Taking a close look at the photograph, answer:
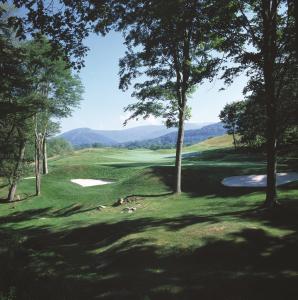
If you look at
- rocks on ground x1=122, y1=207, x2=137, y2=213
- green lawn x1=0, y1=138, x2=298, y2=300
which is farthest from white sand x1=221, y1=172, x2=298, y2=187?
rocks on ground x1=122, y1=207, x2=137, y2=213

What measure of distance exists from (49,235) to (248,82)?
45.6ft

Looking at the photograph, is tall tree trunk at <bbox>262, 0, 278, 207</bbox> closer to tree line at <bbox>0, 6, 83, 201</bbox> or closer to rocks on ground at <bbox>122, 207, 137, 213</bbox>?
rocks on ground at <bbox>122, 207, 137, 213</bbox>

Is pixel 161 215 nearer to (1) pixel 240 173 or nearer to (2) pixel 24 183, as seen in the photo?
(1) pixel 240 173

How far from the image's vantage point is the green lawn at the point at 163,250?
9.77 m

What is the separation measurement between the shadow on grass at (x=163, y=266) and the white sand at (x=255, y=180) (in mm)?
8897

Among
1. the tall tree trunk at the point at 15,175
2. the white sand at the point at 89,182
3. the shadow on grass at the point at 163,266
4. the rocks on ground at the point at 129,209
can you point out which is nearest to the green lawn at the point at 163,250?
the shadow on grass at the point at 163,266

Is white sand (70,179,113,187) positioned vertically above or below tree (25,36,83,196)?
below

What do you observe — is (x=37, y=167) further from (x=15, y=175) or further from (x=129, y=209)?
(x=129, y=209)

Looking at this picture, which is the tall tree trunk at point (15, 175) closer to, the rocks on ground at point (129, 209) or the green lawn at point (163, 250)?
the green lawn at point (163, 250)

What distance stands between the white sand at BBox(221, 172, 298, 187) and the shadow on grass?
29.2 ft

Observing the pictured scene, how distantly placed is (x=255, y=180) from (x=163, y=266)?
17813mm

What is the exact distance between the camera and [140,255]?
12711 millimetres

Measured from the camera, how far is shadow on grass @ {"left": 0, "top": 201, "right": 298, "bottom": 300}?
9508 mm

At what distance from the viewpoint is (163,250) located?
1285 cm
